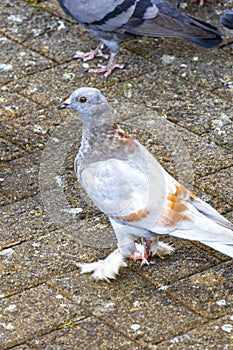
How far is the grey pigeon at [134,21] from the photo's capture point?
6078 mm

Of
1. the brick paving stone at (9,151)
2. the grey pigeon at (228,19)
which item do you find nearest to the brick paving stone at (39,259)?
the brick paving stone at (9,151)

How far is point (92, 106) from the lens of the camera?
4.21 m

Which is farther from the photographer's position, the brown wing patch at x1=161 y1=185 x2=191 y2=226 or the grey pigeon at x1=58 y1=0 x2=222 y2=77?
the grey pigeon at x1=58 y1=0 x2=222 y2=77

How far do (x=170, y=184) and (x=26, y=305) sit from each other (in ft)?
3.11

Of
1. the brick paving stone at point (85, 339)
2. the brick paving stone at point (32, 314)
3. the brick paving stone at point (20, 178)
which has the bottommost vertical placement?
the brick paving stone at point (20, 178)

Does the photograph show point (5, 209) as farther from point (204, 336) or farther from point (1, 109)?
point (204, 336)

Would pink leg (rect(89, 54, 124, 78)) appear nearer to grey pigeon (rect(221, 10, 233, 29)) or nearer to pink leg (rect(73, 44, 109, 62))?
pink leg (rect(73, 44, 109, 62))

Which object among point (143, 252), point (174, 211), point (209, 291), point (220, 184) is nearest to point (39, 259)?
point (143, 252)

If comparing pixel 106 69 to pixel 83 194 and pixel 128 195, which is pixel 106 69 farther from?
pixel 128 195

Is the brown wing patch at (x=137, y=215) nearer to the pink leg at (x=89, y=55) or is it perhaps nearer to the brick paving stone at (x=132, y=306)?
the brick paving stone at (x=132, y=306)

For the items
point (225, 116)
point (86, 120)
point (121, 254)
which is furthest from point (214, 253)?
point (225, 116)

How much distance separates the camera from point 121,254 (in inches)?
168

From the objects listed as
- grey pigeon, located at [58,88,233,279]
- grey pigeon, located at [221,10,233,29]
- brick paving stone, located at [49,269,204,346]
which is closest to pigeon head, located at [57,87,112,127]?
grey pigeon, located at [58,88,233,279]

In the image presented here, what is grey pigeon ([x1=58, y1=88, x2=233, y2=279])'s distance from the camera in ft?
13.3
